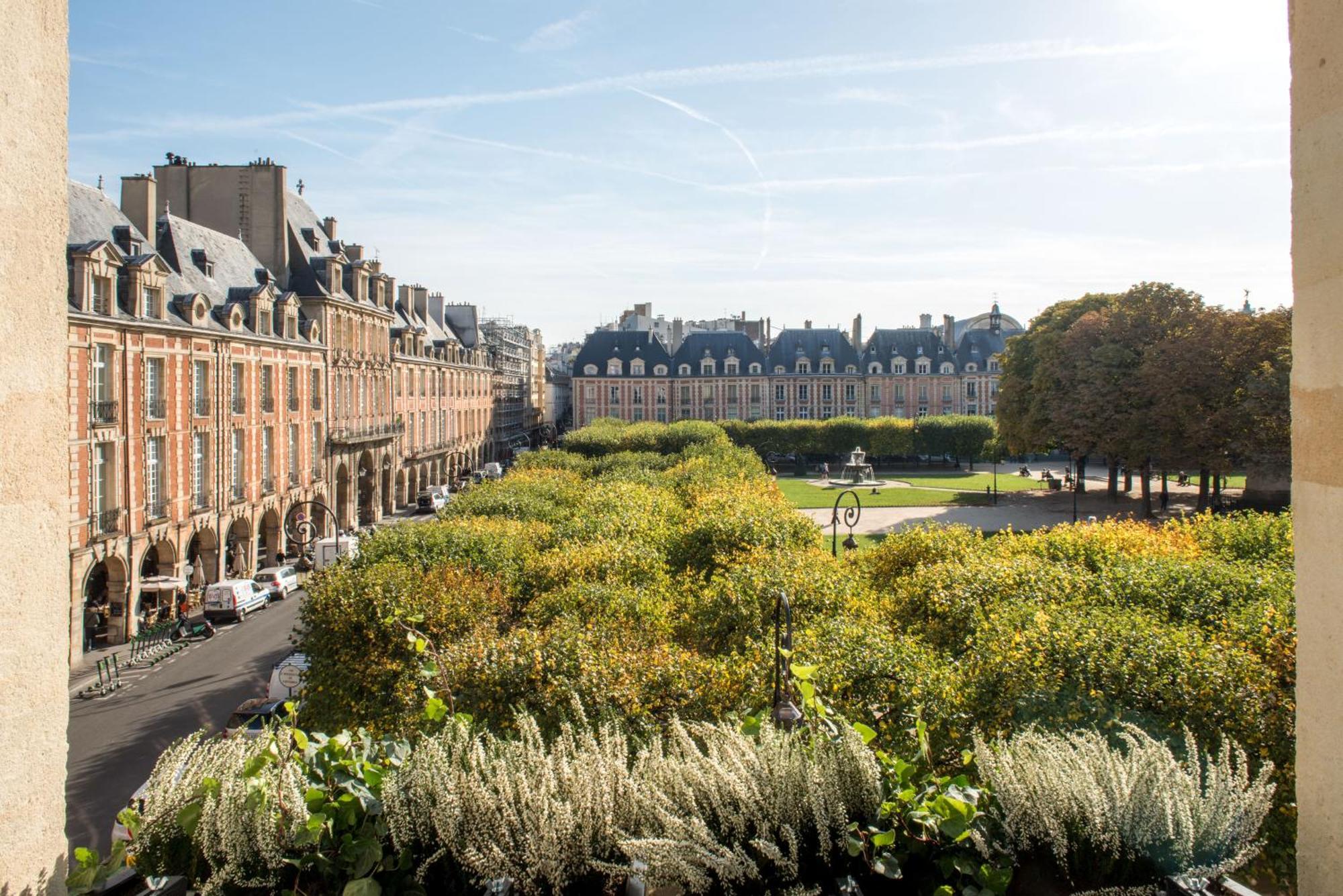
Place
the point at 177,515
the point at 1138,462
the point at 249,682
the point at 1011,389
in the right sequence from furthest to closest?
the point at 1011,389 → the point at 1138,462 → the point at 177,515 → the point at 249,682

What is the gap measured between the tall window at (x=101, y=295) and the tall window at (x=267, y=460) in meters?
10.5

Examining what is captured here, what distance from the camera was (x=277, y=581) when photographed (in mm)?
32219

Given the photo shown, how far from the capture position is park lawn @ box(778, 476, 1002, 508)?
4769cm

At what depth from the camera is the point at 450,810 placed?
454 cm

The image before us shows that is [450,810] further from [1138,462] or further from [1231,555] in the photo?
[1138,462]

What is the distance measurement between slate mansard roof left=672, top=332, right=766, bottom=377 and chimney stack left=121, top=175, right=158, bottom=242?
57175 millimetres

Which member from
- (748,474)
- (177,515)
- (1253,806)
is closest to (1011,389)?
(748,474)

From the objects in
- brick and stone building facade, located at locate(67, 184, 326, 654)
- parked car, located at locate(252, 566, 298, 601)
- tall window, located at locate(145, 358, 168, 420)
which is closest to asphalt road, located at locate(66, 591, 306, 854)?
brick and stone building facade, located at locate(67, 184, 326, 654)

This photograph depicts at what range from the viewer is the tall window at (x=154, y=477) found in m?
27.5

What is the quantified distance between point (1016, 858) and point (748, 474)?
89.7 ft

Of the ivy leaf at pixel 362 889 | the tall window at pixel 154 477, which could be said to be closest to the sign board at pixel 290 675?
the ivy leaf at pixel 362 889

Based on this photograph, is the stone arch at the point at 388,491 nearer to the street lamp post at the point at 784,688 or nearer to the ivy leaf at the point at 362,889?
the street lamp post at the point at 784,688

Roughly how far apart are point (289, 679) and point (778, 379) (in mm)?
74058

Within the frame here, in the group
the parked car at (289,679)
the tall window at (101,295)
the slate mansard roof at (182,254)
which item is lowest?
the parked car at (289,679)
